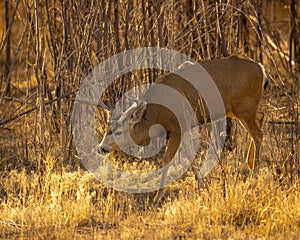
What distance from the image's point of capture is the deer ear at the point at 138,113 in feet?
20.8

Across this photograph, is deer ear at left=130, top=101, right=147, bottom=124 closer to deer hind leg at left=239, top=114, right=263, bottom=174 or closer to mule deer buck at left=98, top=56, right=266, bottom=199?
mule deer buck at left=98, top=56, right=266, bottom=199

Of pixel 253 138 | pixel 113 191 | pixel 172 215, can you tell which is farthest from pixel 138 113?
pixel 253 138

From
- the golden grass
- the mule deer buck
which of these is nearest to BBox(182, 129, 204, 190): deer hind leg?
the mule deer buck

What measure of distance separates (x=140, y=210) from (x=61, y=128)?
2.12m

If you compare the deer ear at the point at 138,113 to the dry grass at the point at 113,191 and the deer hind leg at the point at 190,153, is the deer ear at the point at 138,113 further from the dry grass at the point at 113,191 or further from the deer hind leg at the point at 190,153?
the dry grass at the point at 113,191

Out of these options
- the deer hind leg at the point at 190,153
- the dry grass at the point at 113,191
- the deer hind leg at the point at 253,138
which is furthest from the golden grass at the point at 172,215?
the deer hind leg at the point at 253,138

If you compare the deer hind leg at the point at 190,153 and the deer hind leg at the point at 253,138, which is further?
the deer hind leg at the point at 253,138

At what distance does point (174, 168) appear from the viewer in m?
7.12

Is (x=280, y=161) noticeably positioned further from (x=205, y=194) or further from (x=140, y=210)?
(x=140, y=210)

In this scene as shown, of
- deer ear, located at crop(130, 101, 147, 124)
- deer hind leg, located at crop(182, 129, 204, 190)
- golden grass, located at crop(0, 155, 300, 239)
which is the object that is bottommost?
golden grass, located at crop(0, 155, 300, 239)

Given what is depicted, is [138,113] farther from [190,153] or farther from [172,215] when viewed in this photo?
[172,215]

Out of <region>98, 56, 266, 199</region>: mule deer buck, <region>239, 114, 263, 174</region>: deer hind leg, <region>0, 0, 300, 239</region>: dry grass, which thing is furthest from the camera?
<region>239, 114, 263, 174</region>: deer hind leg

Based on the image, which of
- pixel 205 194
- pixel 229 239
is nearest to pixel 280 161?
pixel 205 194

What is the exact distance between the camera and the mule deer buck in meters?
6.40
